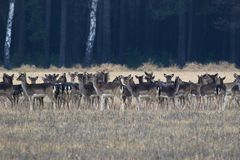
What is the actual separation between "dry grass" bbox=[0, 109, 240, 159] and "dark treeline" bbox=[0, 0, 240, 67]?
104ft

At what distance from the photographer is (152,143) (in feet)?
57.2

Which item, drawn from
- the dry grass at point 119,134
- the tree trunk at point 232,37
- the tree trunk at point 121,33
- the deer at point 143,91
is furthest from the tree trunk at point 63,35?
the dry grass at point 119,134

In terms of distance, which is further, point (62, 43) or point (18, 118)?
point (62, 43)

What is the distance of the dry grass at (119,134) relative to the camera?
16.2m

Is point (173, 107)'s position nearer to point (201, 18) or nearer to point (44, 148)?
point (44, 148)

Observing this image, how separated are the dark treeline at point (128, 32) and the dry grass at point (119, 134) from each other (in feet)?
104

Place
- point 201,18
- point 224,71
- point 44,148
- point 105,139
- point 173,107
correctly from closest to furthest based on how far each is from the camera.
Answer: point 44,148 < point 105,139 < point 173,107 < point 224,71 < point 201,18

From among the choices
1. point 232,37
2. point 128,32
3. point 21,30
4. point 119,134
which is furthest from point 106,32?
point 119,134

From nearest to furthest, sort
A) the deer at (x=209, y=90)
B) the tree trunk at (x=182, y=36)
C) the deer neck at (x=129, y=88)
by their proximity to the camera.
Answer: the deer neck at (x=129, y=88) < the deer at (x=209, y=90) < the tree trunk at (x=182, y=36)

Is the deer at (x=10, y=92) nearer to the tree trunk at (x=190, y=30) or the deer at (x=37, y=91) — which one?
the deer at (x=37, y=91)

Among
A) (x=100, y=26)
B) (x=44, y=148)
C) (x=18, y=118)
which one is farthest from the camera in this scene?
(x=100, y=26)

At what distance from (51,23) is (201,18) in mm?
11833

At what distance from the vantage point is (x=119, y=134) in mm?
19016

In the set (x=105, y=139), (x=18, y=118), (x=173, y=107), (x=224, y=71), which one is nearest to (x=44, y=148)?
(x=105, y=139)
